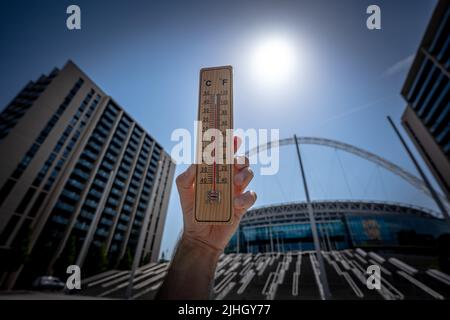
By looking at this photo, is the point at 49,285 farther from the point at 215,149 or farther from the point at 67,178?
the point at 215,149

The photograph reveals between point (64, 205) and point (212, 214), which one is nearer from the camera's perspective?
point (212, 214)

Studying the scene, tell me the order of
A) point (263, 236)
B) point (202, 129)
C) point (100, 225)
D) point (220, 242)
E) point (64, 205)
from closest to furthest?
point (220, 242) < point (202, 129) < point (64, 205) < point (100, 225) < point (263, 236)

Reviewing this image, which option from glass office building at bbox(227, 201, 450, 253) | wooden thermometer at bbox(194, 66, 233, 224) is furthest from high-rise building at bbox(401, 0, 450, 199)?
wooden thermometer at bbox(194, 66, 233, 224)

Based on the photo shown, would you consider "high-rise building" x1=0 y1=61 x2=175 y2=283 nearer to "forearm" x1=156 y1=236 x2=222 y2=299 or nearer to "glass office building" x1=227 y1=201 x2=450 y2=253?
"forearm" x1=156 y1=236 x2=222 y2=299

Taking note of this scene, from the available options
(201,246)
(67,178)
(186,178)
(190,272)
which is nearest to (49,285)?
(67,178)

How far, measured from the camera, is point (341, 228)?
2495 inches

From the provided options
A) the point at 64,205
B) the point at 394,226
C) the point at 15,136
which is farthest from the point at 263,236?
the point at 15,136

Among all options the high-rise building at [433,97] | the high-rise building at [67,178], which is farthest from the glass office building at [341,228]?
the high-rise building at [67,178]

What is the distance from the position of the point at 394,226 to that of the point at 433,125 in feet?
102

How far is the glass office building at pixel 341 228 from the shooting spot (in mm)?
56500

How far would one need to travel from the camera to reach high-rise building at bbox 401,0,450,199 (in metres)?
36.4

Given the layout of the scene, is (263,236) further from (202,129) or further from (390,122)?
(202,129)
